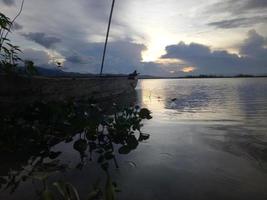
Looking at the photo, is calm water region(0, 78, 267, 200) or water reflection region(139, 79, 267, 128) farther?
water reflection region(139, 79, 267, 128)

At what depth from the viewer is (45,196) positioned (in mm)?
1283

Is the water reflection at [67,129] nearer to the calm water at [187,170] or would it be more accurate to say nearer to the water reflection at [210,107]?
the calm water at [187,170]

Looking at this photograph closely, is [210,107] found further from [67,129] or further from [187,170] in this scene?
[67,129]

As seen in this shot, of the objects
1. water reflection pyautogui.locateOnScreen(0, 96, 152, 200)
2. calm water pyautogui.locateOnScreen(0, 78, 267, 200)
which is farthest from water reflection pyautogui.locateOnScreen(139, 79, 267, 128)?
water reflection pyautogui.locateOnScreen(0, 96, 152, 200)

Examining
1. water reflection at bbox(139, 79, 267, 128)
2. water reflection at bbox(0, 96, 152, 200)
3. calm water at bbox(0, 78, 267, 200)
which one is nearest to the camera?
water reflection at bbox(0, 96, 152, 200)

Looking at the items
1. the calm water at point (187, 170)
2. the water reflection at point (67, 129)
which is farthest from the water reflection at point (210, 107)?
the water reflection at point (67, 129)

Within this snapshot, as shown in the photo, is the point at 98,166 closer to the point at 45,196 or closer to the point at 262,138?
the point at 45,196

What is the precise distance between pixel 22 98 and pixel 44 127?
3.66 metres

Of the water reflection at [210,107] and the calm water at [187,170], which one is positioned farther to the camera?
the water reflection at [210,107]

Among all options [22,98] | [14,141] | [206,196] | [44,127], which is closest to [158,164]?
[206,196]

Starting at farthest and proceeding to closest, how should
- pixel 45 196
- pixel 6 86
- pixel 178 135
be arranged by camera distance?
1. pixel 178 135
2. pixel 6 86
3. pixel 45 196

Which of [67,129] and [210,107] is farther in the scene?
[210,107]

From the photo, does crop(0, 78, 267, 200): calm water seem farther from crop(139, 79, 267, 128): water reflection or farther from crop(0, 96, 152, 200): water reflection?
crop(139, 79, 267, 128): water reflection

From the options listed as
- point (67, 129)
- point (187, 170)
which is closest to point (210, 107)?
point (187, 170)
